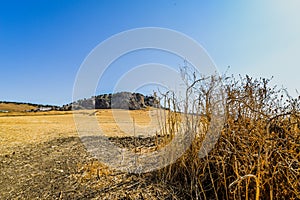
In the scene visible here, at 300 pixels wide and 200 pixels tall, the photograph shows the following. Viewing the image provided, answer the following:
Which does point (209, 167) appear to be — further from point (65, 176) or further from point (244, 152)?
point (65, 176)

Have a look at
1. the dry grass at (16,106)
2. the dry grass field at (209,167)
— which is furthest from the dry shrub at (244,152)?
the dry grass at (16,106)

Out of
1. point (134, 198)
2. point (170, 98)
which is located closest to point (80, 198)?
point (134, 198)

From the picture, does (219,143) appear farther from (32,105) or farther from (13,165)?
(32,105)

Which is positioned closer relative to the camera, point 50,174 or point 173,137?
point 173,137

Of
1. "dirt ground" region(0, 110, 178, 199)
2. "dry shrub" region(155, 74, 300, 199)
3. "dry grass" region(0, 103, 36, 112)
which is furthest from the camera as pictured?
"dry grass" region(0, 103, 36, 112)

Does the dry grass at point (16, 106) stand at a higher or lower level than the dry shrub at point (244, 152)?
higher

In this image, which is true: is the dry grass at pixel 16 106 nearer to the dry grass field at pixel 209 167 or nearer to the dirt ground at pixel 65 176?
the dirt ground at pixel 65 176

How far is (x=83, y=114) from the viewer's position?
41.0ft

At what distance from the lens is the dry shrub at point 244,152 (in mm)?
2258

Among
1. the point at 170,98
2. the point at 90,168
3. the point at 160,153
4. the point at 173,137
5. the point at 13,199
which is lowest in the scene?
the point at 13,199

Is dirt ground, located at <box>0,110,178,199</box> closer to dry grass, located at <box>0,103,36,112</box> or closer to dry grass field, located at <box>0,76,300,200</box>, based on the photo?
dry grass field, located at <box>0,76,300,200</box>

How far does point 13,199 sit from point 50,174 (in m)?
0.69

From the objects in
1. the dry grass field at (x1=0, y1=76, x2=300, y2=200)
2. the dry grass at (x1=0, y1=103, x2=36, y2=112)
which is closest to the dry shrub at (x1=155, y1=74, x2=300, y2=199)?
the dry grass field at (x1=0, y1=76, x2=300, y2=200)

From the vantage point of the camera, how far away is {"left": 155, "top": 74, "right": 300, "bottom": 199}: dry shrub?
2258 mm
